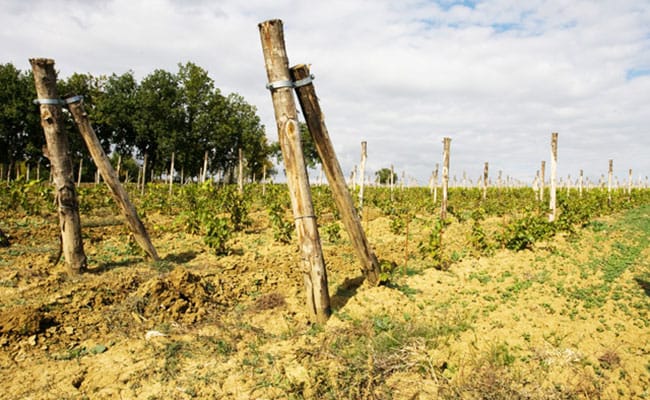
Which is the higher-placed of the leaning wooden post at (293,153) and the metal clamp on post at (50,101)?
the metal clamp on post at (50,101)

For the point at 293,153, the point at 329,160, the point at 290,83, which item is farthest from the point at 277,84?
the point at 329,160

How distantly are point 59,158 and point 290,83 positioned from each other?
3.88 metres

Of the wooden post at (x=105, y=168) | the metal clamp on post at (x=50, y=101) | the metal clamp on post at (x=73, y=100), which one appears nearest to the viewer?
the metal clamp on post at (x=50, y=101)

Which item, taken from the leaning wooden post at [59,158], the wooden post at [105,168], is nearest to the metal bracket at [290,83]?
the wooden post at [105,168]

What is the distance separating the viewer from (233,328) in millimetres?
4363

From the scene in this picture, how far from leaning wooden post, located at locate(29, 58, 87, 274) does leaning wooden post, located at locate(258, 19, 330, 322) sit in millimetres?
3534

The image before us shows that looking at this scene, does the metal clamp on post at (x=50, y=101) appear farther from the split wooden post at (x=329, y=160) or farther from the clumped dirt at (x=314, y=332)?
the split wooden post at (x=329, y=160)

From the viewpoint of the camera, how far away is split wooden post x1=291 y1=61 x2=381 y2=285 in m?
4.39

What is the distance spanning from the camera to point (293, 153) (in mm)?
4262

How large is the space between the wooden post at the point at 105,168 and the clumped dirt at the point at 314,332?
60 centimetres

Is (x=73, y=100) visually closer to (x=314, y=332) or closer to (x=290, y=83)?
(x=290, y=83)

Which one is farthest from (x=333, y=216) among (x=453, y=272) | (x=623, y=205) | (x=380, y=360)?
(x=623, y=205)

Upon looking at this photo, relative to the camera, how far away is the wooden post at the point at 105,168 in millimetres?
6023

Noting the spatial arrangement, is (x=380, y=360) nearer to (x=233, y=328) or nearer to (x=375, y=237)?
(x=233, y=328)
